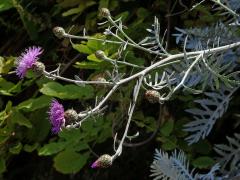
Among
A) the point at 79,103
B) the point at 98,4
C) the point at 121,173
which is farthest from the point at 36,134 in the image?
the point at 98,4

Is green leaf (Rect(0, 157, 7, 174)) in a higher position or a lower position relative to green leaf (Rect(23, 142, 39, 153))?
lower

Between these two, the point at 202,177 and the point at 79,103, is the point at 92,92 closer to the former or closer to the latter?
the point at 79,103

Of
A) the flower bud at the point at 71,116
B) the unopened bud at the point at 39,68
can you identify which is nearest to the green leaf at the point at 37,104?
the unopened bud at the point at 39,68

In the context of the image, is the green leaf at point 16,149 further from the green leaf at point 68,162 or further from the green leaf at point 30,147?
the green leaf at point 68,162

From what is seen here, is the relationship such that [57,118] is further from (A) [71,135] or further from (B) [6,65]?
(B) [6,65]

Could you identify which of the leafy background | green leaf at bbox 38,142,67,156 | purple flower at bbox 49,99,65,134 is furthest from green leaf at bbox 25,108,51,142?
purple flower at bbox 49,99,65,134

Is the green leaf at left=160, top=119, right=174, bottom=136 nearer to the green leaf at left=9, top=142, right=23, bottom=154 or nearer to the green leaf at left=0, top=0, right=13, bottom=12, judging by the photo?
the green leaf at left=9, top=142, right=23, bottom=154

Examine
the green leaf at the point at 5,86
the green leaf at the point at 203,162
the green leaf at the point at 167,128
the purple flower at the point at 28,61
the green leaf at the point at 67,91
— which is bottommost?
the green leaf at the point at 5,86
